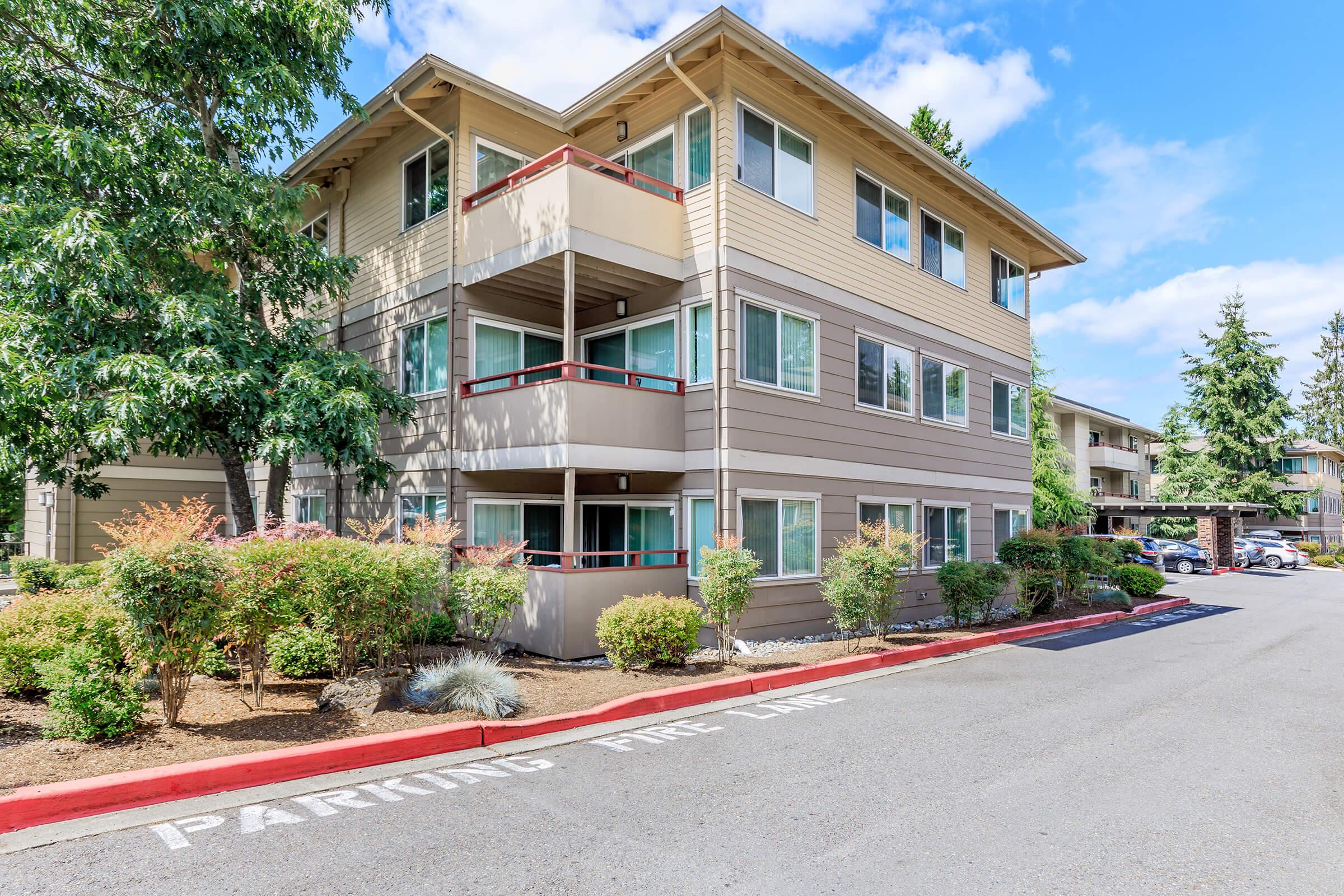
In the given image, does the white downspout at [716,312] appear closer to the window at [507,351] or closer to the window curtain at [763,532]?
the window curtain at [763,532]

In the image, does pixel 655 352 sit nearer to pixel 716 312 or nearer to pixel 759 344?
pixel 716 312

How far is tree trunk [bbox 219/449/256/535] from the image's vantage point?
12742mm

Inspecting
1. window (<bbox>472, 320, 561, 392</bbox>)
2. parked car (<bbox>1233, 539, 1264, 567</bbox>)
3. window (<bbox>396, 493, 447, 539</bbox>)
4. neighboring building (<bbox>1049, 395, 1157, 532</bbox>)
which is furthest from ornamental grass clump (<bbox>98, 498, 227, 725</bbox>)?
parked car (<bbox>1233, 539, 1264, 567</bbox>)

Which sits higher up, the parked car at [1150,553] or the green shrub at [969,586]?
the green shrub at [969,586]

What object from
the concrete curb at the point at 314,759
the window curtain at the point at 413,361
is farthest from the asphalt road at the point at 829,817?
the window curtain at the point at 413,361

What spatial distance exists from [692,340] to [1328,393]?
3064 inches

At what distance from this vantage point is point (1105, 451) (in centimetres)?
4428

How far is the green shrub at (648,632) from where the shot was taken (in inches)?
392

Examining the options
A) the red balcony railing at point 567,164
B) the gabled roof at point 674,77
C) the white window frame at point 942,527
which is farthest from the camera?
the white window frame at point 942,527

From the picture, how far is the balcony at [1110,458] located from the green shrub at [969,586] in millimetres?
33273

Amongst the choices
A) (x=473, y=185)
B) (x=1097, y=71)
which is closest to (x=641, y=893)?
(x=473, y=185)

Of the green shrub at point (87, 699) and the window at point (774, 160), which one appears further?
the window at point (774, 160)

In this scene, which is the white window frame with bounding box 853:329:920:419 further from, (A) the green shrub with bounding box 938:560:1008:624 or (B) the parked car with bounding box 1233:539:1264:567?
(B) the parked car with bounding box 1233:539:1264:567

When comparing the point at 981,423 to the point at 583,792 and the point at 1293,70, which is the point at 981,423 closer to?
the point at 1293,70
